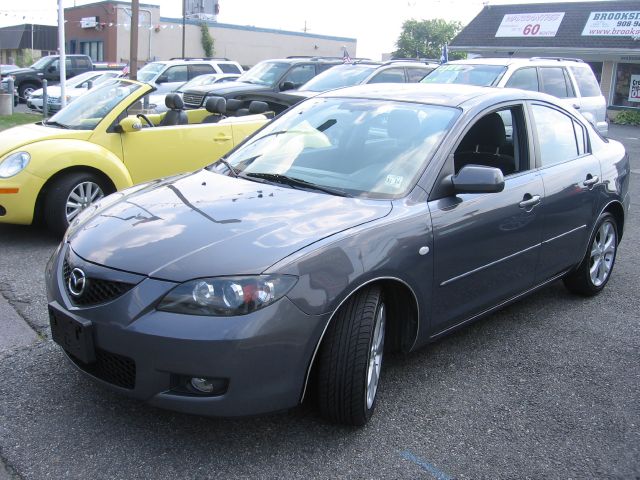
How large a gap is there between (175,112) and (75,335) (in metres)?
4.74

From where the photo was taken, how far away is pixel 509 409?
3572 millimetres

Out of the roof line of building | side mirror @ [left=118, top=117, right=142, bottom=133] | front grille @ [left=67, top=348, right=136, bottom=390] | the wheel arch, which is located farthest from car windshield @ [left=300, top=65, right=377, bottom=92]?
the roof line of building

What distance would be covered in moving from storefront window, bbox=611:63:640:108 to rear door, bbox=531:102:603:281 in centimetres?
2416

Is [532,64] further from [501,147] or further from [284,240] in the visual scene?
[284,240]

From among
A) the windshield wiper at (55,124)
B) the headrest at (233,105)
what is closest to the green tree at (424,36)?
the headrest at (233,105)

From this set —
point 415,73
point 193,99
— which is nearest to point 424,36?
point 415,73

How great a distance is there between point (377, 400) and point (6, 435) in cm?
175

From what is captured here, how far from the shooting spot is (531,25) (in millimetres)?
30094

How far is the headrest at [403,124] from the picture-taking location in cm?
399

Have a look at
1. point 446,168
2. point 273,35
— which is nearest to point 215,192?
point 446,168

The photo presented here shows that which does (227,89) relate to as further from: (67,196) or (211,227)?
(211,227)

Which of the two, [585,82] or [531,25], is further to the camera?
[531,25]

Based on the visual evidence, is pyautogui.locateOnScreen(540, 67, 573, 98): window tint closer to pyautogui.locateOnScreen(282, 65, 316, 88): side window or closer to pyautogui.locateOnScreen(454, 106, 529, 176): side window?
pyautogui.locateOnScreen(282, 65, 316, 88): side window

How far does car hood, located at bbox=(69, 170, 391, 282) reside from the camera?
2922mm
